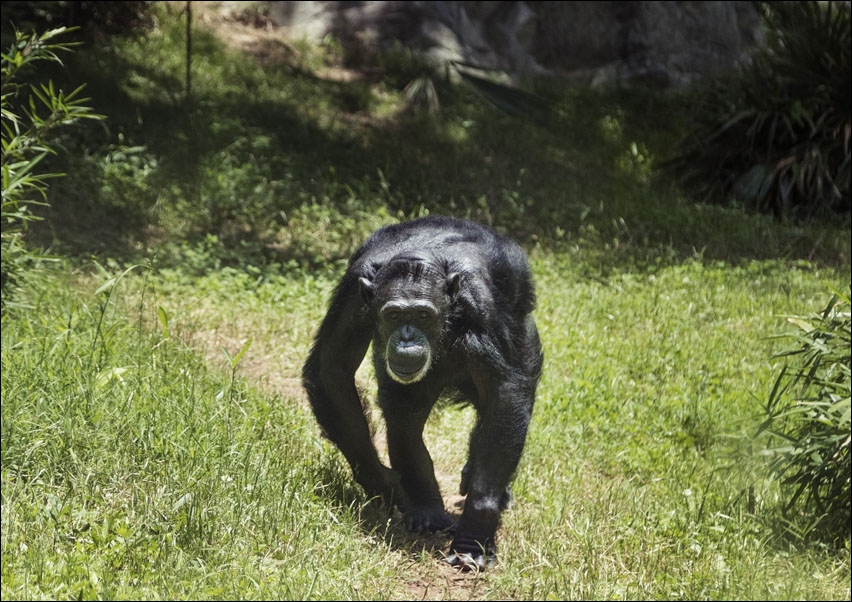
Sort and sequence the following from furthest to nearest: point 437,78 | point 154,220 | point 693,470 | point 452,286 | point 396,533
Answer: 1. point 437,78
2. point 154,220
3. point 693,470
4. point 396,533
5. point 452,286

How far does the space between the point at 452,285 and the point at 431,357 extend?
0.34 metres

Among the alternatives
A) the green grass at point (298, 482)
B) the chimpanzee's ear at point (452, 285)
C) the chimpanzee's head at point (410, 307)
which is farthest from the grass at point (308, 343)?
the chimpanzee's ear at point (452, 285)

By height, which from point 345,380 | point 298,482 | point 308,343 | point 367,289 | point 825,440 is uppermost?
point 367,289

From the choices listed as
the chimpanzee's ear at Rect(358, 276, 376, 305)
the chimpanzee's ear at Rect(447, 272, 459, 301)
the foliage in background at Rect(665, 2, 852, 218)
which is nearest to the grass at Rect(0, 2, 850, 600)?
the foliage in background at Rect(665, 2, 852, 218)

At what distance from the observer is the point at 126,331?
6.20 meters

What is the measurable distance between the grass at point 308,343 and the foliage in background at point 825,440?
6.1 inches

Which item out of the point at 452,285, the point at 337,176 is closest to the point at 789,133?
the point at 337,176

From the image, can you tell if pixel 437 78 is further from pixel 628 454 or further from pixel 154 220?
pixel 628 454

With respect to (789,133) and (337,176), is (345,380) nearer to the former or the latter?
(337,176)

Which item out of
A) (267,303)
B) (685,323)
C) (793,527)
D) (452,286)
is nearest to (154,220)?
(267,303)

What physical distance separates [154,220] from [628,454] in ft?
17.5

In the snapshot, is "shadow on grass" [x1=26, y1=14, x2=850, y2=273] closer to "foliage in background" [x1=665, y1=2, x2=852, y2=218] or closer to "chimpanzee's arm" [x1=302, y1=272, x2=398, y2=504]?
"foliage in background" [x1=665, y1=2, x2=852, y2=218]

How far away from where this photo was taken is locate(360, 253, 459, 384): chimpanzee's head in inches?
170

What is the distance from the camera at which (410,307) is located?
4297 mm
